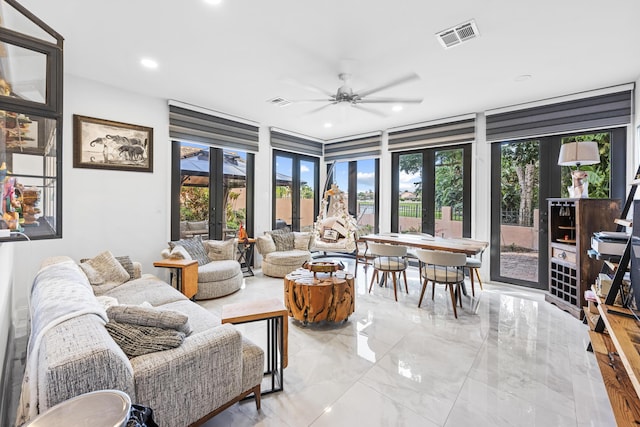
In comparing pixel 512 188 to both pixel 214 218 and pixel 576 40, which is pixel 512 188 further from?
pixel 214 218

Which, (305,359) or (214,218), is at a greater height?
(214,218)

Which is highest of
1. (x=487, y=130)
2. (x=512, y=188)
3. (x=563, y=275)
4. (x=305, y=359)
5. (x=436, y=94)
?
(x=436, y=94)

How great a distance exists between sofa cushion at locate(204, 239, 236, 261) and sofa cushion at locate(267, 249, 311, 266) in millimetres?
741

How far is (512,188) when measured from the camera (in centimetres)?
452

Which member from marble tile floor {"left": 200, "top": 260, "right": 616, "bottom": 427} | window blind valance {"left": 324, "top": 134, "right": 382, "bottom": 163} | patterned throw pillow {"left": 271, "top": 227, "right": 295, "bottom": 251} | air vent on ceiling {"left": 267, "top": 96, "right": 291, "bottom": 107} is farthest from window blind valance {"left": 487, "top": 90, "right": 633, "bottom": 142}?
patterned throw pillow {"left": 271, "top": 227, "right": 295, "bottom": 251}

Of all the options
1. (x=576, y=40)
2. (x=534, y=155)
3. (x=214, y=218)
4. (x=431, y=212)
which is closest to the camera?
(x=576, y=40)

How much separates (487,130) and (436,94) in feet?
4.28

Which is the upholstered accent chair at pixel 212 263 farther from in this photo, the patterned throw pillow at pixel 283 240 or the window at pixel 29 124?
the window at pixel 29 124

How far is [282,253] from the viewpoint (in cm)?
518

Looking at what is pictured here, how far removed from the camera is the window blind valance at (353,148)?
598cm

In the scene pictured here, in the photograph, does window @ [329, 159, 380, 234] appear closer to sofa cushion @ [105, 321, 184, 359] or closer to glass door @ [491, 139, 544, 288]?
glass door @ [491, 139, 544, 288]

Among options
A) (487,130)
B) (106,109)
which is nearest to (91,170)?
(106,109)

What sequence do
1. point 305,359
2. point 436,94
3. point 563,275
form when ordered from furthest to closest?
point 436,94, point 563,275, point 305,359

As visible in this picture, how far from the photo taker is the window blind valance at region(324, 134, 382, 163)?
598 centimetres
